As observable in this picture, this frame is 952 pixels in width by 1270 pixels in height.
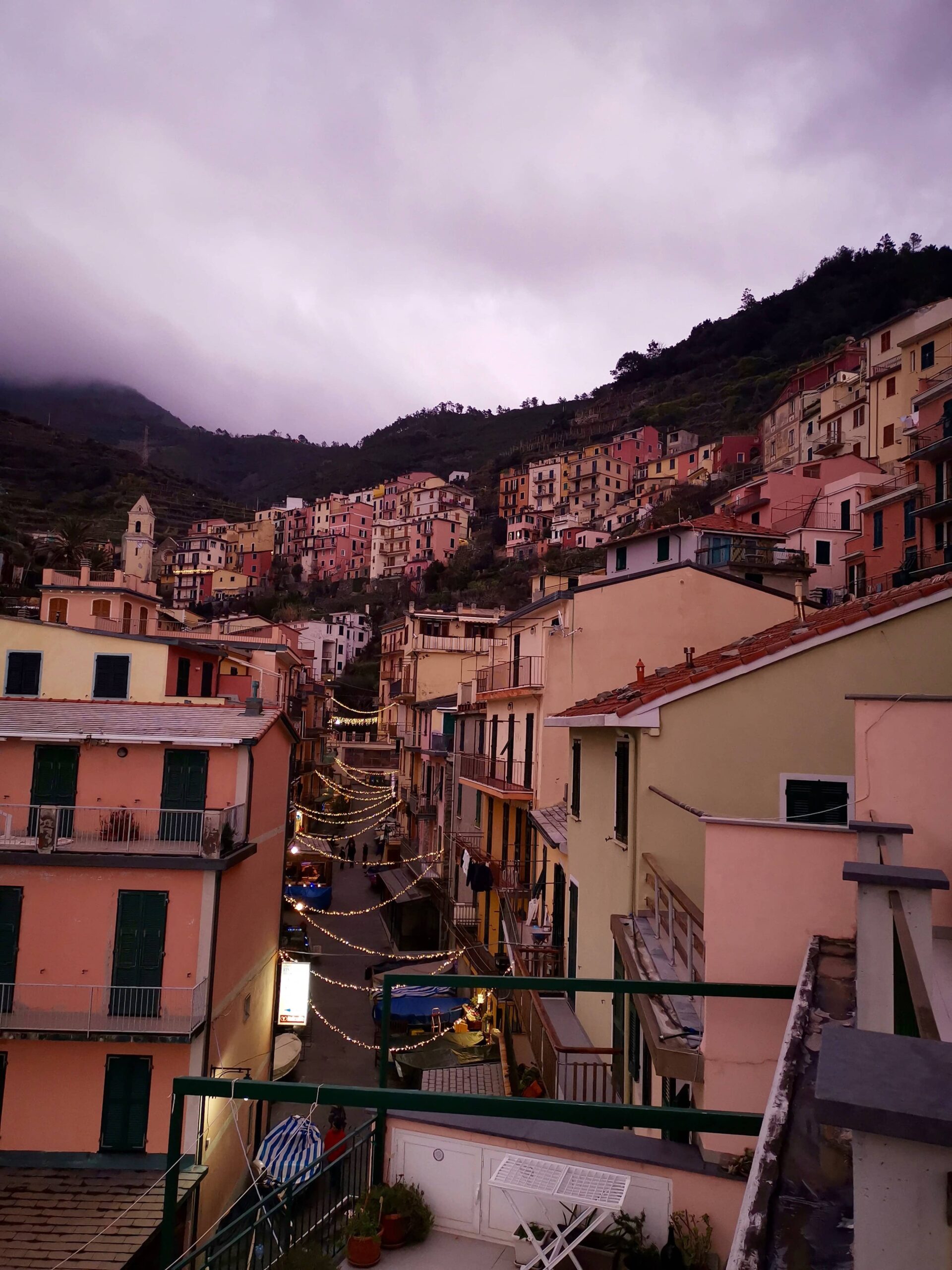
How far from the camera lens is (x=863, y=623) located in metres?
11.8

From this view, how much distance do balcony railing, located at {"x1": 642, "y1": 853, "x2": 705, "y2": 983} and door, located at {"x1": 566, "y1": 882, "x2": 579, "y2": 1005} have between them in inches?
179

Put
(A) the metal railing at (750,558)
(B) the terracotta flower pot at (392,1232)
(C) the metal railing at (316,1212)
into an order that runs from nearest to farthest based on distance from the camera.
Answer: (C) the metal railing at (316,1212) → (B) the terracotta flower pot at (392,1232) → (A) the metal railing at (750,558)

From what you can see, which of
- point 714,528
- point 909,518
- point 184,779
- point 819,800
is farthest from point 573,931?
point 909,518

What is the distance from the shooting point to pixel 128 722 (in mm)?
20438

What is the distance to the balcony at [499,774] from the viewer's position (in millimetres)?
24906

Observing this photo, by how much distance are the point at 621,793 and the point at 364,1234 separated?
7.21 metres

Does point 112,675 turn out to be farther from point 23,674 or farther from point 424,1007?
point 424,1007

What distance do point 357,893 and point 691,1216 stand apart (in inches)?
1521

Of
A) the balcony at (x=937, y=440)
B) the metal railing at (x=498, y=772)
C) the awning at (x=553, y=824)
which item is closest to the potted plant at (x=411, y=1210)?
the awning at (x=553, y=824)

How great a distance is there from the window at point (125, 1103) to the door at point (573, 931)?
845cm

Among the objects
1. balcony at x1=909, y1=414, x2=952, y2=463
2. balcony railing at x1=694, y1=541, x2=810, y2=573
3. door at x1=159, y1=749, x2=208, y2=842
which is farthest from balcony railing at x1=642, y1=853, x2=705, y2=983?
balcony at x1=909, y1=414, x2=952, y2=463

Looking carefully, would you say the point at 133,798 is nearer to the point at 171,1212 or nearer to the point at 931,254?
Answer: the point at 171,1212

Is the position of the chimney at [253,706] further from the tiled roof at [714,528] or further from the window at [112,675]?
the tiled roof at [714,528]

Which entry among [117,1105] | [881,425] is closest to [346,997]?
[117,1105]
